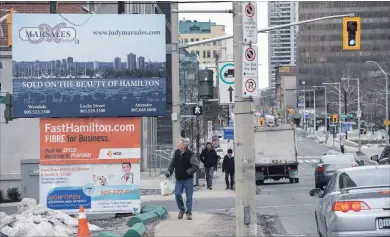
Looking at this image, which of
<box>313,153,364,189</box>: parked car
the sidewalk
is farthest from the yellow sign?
the sidewalk

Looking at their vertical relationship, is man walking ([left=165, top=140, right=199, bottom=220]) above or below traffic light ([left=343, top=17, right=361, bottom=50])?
below

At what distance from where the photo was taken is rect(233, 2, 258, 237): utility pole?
36.3ft

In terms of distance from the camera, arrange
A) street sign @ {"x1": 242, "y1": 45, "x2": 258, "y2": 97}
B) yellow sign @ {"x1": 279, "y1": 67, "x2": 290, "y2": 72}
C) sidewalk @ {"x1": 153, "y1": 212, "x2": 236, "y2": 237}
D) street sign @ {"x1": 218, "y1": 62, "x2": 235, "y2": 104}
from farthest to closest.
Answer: yellow sign @ {"x1": 279, "y1": 67, "x2": 290, "y2": 72}, sidewalk @ {"x1": 153, "y1": 212, "x2": 236, "y2": 237}, street sign @ {"x1": 218, "y1": 62, "x2": 235, "y2": 104}, street sign @ {"x1": 242, "y1": 45, "x2": 258, "y2": 97}

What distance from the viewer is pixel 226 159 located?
2952cm

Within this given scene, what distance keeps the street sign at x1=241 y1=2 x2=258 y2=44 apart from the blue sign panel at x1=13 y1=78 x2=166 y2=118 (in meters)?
5.07

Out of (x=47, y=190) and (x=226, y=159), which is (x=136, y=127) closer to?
(x=47, y=190)

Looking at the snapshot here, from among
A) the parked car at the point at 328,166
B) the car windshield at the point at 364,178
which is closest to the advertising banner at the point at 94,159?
the car windshield at the point at 364,178

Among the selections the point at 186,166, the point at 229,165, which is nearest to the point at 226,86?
the point at 186,166

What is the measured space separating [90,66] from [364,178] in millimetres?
7230

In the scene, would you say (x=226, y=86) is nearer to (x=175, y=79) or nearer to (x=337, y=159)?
(x=175, y=79)

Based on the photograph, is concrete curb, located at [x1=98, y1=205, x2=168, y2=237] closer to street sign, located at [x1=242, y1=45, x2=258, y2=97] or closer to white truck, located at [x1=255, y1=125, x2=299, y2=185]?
street sign, located at [x1=242, y1=45, x2=258, y2=97]

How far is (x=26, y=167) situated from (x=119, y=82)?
6089mm

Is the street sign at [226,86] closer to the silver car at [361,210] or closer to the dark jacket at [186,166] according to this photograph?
the dark jacket at [186,166]

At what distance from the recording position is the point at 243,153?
11094mm
